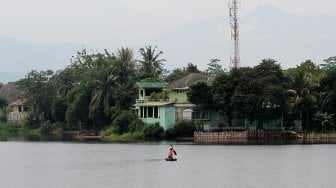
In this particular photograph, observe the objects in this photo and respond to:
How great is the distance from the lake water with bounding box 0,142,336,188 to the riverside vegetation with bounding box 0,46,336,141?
925 cm

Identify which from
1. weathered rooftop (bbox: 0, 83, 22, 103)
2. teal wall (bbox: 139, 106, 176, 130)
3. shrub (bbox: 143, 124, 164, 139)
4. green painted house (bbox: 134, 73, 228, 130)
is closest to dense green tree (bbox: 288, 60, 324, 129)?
green painted house (bbox: 134, 73, 228, 130)

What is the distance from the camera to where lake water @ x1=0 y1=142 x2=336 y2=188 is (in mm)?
41812

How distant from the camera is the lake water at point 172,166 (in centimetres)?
4181

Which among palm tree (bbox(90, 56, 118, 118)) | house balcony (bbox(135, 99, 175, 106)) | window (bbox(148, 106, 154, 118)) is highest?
palm tree (bbox(90, 56, 118, 118))

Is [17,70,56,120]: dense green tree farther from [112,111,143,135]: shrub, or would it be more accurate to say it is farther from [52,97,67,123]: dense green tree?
[112,111,143,135]: shrub

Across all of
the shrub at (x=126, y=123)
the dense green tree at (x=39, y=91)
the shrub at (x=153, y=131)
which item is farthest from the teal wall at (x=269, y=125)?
the dense green tree at (x=39, y=91)

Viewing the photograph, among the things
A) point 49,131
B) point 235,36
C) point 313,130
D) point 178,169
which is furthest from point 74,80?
point 178,169

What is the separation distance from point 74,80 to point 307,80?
151ft

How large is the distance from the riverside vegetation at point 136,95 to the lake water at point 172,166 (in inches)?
364

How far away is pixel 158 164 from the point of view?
5378cm

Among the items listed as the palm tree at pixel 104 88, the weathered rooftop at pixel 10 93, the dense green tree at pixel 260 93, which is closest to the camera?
the dense green tree at pixel 260 93

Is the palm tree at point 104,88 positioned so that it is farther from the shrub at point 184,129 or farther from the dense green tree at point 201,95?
the dense green tree at point 201,95

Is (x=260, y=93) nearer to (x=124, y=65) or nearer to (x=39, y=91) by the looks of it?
(x=124, y=65)

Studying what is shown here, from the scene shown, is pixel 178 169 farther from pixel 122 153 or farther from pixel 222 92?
pixel 222 92
